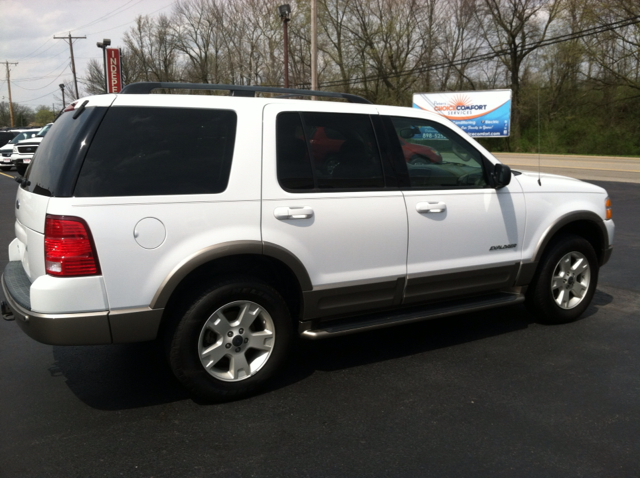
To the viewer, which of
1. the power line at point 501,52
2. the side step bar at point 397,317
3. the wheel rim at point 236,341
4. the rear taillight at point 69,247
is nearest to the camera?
the rear taillight at point 69,247

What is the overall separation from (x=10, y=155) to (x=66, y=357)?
Answer: 2706 centimetres

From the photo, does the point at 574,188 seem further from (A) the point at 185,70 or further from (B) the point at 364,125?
(A) the point at 185,70

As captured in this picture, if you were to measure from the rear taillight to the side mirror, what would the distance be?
3.04 m

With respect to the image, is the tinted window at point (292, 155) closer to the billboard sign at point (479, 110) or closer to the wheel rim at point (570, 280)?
the wheel rim at point (570, 280)

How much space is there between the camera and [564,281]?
548 centimetres

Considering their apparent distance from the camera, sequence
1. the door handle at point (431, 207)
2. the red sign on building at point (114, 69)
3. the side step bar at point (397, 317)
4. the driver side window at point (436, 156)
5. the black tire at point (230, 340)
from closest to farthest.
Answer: the black tire at point (230, 340), the side step bar at point (397, 317), the door handle at point (431, 207), the driver side window at point (436, 156), the red sign on building at point (114, 69)

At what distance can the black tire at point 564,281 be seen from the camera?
5.34 meters

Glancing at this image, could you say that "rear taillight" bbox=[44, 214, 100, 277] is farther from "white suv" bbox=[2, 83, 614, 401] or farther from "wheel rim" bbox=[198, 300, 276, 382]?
"wheel rim" bbox=[198, 300, 276, 382]

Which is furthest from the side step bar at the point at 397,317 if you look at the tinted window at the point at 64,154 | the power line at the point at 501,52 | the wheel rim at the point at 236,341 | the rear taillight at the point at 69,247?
the power line at the point at 501,52

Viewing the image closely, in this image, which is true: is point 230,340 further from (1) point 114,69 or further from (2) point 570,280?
(1) point 114,69

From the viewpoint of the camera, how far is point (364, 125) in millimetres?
4504

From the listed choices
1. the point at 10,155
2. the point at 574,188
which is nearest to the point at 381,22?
the point at 10,155

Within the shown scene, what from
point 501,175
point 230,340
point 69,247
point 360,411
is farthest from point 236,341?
point 501,175

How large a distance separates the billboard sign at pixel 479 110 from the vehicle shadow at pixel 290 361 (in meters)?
26.4
